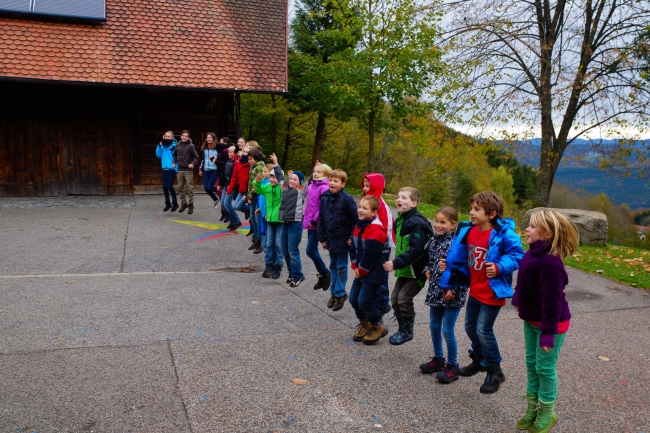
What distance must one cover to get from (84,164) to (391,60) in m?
10.9

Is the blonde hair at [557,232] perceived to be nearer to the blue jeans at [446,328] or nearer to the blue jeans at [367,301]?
the blue jeans at [446,328]

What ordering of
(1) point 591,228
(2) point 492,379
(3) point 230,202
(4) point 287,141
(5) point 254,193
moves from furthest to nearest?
(4) point 287,141, (1) point 591,228, (3) point 230,202, (5) point 254,193, (2) point 492,379

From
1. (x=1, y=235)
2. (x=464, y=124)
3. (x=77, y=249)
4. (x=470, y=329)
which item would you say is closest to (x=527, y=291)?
(x=470, y=329)

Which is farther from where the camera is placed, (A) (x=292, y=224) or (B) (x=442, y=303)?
(A) (x=292, y=224)

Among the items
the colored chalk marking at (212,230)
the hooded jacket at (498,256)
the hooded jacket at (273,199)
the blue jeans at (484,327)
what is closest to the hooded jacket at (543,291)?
the hooded jacket at (498,256)

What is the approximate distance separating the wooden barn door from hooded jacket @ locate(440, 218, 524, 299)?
14976mm

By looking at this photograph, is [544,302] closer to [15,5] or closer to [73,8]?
[73,8]

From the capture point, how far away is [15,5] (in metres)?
15.6

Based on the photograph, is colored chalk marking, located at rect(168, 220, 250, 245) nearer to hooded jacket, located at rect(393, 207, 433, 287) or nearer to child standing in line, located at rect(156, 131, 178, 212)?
child standing in line, located at rect(156, 131, 178, 212)

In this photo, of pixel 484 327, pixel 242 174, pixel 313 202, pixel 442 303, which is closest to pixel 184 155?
pixel 242 174

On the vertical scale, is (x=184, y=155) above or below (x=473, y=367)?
above

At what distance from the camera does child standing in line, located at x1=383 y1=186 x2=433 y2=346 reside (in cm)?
521

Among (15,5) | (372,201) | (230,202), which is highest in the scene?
(15,5)

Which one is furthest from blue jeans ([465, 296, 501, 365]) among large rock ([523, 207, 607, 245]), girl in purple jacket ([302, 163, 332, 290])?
large rock ([523, 207, 607, 245])
